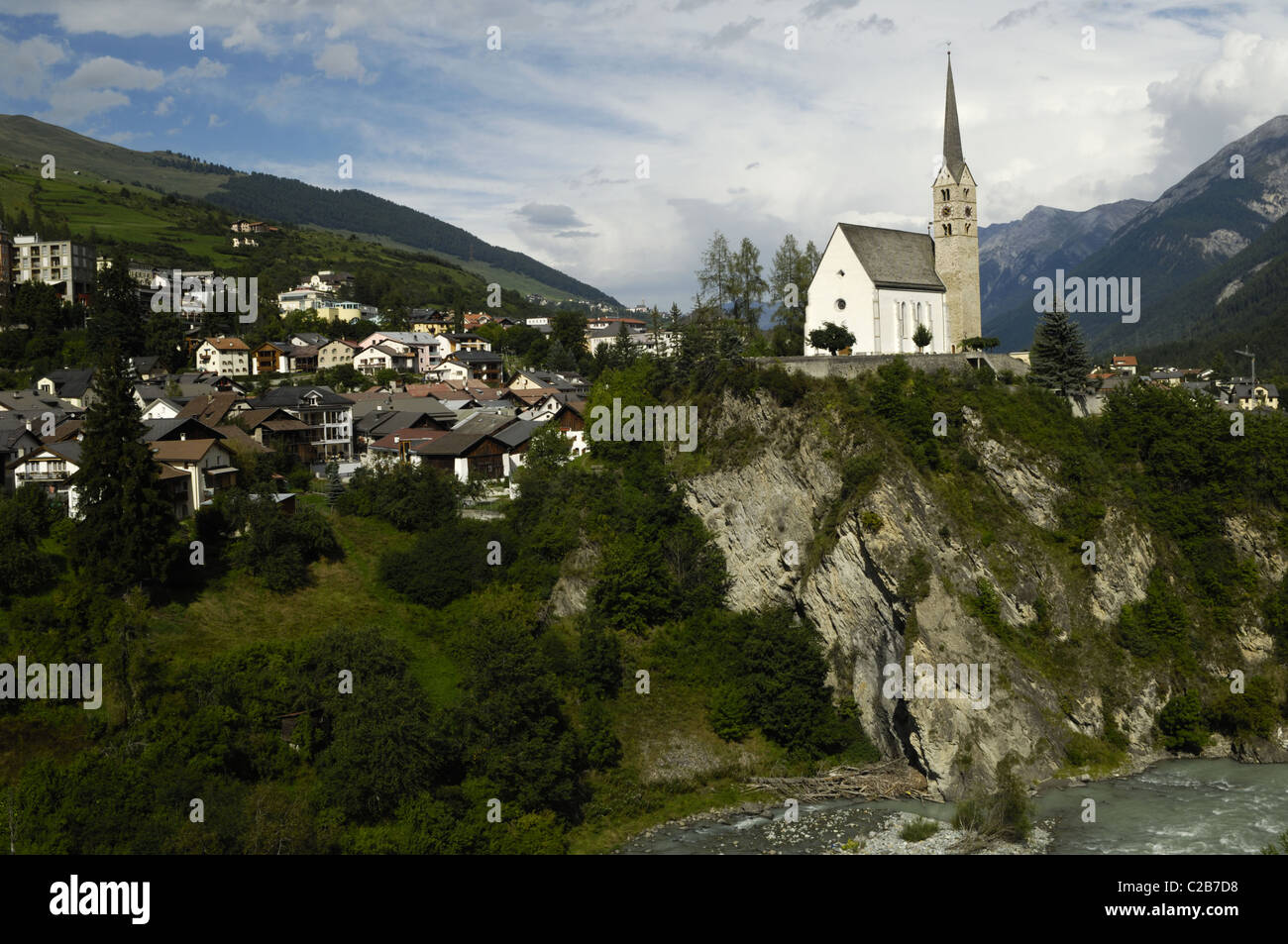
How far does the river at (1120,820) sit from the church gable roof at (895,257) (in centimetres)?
2748

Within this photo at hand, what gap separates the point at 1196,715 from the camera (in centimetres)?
3909

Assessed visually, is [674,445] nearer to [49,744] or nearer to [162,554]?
[162,554]

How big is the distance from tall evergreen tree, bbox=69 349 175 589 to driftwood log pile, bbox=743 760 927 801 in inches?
980

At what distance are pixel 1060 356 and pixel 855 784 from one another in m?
24.5

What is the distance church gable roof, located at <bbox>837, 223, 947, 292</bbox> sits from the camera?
2093 inches

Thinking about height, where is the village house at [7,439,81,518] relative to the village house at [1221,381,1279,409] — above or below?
below

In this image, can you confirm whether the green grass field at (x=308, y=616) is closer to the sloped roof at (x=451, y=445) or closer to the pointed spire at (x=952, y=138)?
the sloped roof at (x=451, y=445)

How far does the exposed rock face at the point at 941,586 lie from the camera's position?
37156mm

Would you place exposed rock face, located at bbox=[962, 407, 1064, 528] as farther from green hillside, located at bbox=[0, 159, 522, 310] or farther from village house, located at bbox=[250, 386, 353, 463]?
green hillside, located at bbox=[0, 159, 522, 310]

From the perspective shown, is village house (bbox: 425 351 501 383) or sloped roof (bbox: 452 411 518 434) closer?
sloped roof (bbox: 452 411 518 434)

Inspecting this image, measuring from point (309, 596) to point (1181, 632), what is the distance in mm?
37154

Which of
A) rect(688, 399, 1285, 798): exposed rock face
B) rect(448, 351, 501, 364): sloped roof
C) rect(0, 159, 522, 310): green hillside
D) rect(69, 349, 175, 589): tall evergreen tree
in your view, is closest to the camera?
rect(688, 399, 1285, 798): exposed rock face

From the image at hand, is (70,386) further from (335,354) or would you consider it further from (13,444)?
(335,354)

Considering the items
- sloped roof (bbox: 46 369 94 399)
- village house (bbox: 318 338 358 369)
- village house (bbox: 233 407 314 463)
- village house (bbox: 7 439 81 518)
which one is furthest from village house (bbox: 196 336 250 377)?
village house (bbox: 7 439 81 518)
